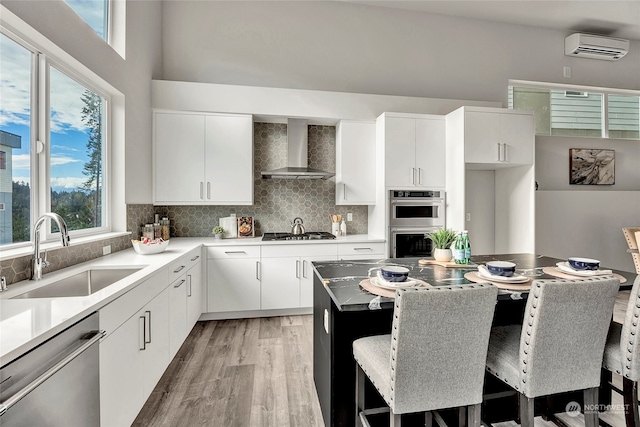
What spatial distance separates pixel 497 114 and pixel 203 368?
3.99m

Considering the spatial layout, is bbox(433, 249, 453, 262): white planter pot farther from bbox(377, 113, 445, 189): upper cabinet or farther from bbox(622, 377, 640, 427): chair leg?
bbox(377, 113, 445, 189): upper cabinet

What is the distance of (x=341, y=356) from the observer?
1660 mm

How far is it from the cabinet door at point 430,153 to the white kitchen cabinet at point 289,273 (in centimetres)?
140

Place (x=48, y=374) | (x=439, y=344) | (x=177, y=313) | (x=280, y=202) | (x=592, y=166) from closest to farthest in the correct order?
1. (x=48, y=374)
2. (x=439, y=344)
3. (x=177, y=313)
4. (x=280, y=202)
5. (x=592, y=166)

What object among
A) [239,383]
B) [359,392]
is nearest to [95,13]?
[239,383]

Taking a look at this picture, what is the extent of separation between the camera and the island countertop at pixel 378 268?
54.2 inches

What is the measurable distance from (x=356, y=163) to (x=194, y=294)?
2338 mm

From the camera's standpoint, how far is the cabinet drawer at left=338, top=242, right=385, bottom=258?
359 centimetres

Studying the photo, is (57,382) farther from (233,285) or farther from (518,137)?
(518,137)

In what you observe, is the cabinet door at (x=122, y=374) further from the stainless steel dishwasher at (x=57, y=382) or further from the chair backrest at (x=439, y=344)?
the chair backrest at (x=439, y=344)

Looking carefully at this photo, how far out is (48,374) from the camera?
101 centimetres

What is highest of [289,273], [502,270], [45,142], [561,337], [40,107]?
[40,107]

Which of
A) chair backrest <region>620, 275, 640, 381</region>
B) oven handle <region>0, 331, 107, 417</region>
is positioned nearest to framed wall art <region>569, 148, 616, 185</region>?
chair backrest <region>620, 275, 640, 381</region>

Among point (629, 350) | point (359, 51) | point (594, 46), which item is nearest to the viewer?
point (629, 350)
